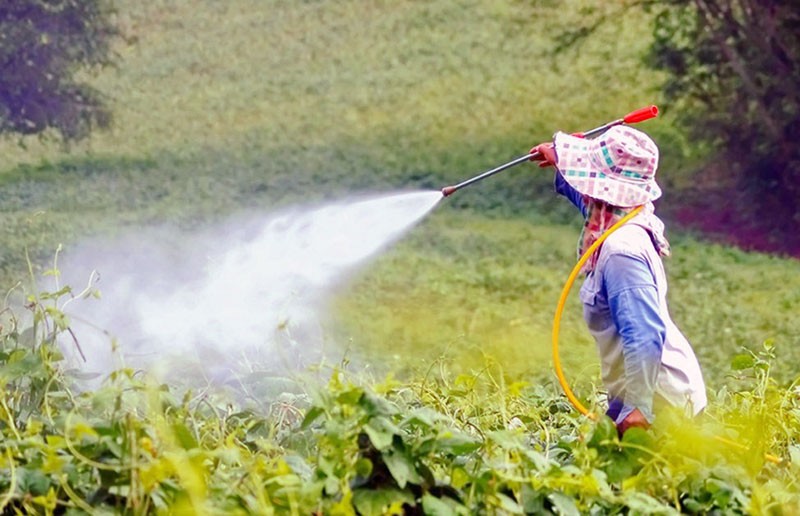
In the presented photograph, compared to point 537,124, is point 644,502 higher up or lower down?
higher up

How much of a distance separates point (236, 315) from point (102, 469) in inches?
83.1

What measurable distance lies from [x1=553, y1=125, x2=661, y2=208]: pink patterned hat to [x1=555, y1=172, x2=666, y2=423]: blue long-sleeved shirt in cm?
14

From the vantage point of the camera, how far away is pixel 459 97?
5.67 metres

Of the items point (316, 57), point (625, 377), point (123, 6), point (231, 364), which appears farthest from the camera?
point (316, 57)

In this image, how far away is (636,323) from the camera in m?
2.22

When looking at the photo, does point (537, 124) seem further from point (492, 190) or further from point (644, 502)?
point (644, 502)

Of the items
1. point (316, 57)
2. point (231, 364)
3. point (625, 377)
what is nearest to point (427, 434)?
point (625, 377)

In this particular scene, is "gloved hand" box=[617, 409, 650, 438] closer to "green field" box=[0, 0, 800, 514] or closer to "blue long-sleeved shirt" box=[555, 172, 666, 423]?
"blue long-sleeved shirt" box=[555, 172, 666, 423]

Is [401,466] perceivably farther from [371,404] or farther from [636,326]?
[636,326]

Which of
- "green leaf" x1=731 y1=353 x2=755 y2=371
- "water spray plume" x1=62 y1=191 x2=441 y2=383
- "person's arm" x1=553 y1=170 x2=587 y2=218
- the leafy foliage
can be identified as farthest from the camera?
"water spray plume" x1=62 y1=191 x2=441 y2=383

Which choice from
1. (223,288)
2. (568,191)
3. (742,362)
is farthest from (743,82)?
(742,362)

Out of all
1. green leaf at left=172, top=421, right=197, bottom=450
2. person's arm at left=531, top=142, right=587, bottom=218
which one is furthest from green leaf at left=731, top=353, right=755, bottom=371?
green leaf at left=172, top=421, right=197, bottom=450

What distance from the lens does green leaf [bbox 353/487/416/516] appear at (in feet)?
5.11

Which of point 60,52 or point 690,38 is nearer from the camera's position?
point 60,52
